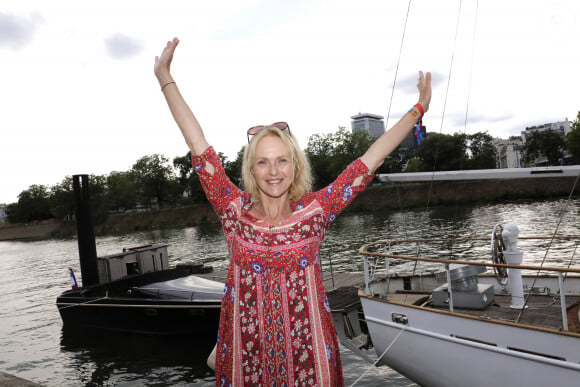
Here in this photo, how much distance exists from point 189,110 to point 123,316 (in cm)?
1423

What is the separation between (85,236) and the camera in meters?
16.3

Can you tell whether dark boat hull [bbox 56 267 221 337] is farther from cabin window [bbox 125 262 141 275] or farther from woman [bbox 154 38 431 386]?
woman [bbox 154 38 431 386]

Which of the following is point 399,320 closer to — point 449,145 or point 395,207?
point 395,207

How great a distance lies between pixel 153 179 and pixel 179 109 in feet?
356

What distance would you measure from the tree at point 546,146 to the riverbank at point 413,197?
30737 millimetres

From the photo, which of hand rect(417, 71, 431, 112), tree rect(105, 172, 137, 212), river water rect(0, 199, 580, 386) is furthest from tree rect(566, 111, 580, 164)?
tree rect(105, 172, 137, 212)

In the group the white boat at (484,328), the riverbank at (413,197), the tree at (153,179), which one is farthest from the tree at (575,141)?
the tree at (153,179)

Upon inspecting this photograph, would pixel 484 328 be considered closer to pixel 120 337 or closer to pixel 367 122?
pixel 120 337

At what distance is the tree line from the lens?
255 feet

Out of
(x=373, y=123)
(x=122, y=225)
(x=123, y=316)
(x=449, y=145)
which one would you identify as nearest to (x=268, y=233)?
(x=123, y=316)

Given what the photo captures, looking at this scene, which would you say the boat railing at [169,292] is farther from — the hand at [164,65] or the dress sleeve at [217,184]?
the hand at [164,65]

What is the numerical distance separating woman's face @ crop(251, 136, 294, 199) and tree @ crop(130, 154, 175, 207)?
349 ft

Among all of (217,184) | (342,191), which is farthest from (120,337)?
(342,191)

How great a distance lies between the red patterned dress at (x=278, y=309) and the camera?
1866 millimetres
